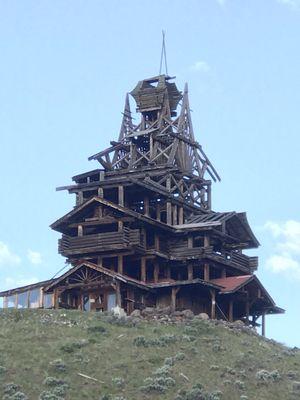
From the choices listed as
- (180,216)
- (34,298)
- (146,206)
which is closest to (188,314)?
(146,206)

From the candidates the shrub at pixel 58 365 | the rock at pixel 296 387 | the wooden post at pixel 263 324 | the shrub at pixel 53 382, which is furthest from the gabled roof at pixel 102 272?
the shrub at pixel 53 382

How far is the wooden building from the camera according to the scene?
10119 centimetres

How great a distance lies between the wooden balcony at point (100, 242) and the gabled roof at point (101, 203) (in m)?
1.23

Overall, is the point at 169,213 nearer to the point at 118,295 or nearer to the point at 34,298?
the point at 118,295

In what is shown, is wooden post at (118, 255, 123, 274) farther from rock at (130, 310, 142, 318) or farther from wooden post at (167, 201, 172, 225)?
rock at (130, 310, 142, 318)

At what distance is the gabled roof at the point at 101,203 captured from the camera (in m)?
103

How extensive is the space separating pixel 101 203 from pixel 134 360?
23748mm

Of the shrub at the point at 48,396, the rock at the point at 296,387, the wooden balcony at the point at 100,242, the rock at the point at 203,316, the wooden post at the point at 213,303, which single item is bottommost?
the shrub at the point at 48,396

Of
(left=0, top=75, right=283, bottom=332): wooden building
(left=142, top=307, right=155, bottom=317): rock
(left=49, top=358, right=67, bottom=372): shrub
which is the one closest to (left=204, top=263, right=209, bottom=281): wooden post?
(left=0, top=75, right=283, bottom=332): wooden building

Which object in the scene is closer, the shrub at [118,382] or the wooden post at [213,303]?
the shrub at [118,382]

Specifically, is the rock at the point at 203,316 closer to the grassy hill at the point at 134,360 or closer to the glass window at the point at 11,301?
the grassy hill at the point at 134,360

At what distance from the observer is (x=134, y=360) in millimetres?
82750

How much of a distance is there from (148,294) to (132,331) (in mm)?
12276

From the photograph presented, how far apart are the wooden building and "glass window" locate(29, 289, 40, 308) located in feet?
0.26
